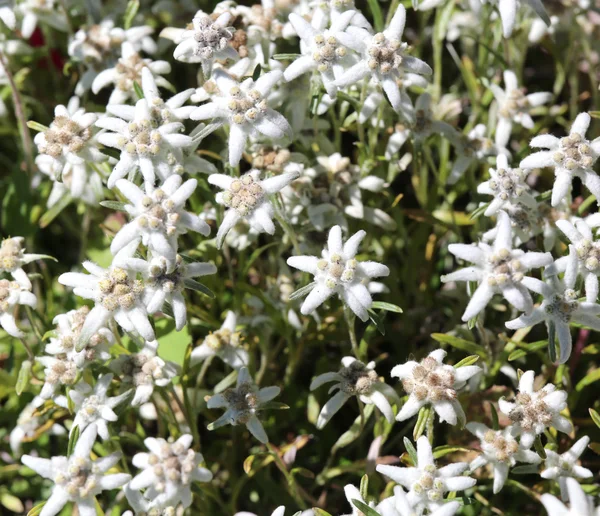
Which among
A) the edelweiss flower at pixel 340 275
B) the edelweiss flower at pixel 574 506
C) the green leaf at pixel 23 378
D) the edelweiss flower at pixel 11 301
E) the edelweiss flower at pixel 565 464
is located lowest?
the edelweiss flower at pixel 565 464

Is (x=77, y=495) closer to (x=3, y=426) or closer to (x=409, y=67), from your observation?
(x=3, y=426)

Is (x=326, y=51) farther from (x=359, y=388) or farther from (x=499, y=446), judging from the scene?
(x=499, y=446)

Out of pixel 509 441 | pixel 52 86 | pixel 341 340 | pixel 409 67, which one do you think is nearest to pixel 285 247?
pixel 341 340

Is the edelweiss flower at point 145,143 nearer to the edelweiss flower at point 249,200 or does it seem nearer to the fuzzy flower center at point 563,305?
the edelweiss flower at point 249,200

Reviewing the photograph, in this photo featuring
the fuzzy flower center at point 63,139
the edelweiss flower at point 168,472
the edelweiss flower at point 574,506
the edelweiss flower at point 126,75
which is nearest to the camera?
the edelweiss flower at point 574,506

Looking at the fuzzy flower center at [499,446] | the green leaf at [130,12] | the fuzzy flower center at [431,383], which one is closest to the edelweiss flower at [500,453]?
the fuzzy flower center at [499,446]

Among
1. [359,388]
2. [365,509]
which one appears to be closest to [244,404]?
[359,388]

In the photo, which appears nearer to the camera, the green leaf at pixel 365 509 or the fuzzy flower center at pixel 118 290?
the green leaf at pixel 365 509
